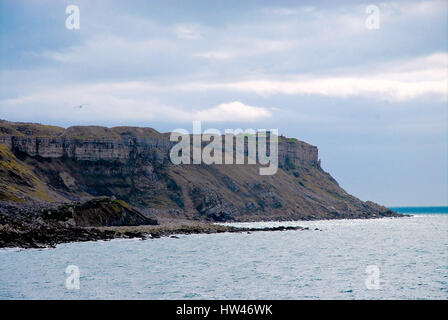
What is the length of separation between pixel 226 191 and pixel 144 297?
13664 centimetres

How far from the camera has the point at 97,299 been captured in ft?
102

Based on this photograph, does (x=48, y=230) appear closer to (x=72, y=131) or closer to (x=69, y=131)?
(x=72, y=131)

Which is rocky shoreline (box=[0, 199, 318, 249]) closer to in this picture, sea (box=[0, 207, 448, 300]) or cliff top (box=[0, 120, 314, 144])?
sea (box=[0, 207, 448, 300])

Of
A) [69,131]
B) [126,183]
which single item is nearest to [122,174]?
[126,183]

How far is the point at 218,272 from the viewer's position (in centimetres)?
4372

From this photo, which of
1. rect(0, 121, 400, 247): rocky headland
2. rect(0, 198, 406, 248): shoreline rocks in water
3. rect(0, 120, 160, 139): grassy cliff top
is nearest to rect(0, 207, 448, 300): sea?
rect(0, 198, 406, 248): shoreline rocks in water

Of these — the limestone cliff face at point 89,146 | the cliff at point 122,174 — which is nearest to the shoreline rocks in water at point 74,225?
the cliff at point 122,174

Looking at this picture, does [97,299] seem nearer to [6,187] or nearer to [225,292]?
[225,292]

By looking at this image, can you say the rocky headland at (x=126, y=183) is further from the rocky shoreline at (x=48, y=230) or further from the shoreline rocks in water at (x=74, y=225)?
the rocky shoreline at (x=48, y=230)

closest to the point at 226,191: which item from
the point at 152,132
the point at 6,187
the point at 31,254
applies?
the point at 152,132

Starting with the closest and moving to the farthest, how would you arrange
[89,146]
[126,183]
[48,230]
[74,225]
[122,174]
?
[48,230], [74,225], [126,183], [89,146], [122,174]

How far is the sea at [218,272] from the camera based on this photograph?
111 feet

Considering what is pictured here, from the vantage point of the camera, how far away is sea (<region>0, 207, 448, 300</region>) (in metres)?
33.7

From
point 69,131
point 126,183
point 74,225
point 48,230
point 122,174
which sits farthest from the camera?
point 69,131
